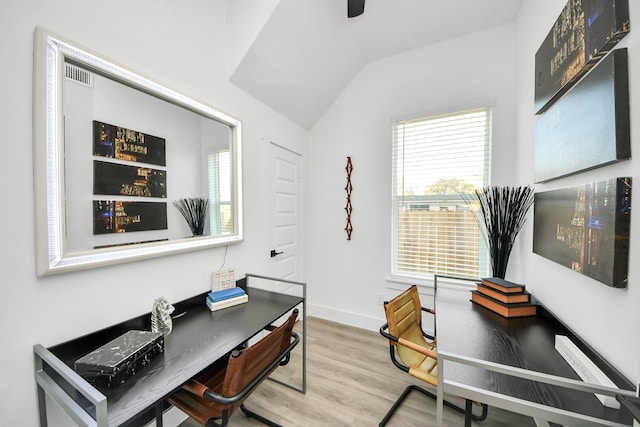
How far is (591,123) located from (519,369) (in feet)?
3.50

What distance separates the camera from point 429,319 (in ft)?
8.35

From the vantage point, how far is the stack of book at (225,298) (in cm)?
161

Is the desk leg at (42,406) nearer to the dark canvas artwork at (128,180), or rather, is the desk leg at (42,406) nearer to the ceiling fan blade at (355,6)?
the dark canvas artwork at (128,180)

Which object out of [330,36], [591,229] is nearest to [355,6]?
[330,36]

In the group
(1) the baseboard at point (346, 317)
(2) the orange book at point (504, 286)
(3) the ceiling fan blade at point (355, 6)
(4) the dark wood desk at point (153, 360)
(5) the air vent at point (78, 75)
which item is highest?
(3) the ceiling fan blade at point (355, 6)

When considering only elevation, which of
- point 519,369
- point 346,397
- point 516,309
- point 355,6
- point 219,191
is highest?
point 355,6

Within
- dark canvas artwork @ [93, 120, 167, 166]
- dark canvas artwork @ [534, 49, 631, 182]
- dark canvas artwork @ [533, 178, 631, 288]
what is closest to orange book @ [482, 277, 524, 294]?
dark canvas artwork @ [533, 178, 631, 288]

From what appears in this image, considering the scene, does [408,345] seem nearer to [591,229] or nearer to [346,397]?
[346,397]

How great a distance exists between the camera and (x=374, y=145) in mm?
2812

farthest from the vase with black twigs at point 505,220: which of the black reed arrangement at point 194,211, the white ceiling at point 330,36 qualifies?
the black reed arrangement at point 194,211

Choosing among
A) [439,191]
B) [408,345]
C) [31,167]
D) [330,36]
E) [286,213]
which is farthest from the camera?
[286,213]

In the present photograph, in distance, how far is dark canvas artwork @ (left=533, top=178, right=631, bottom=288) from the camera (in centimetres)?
84

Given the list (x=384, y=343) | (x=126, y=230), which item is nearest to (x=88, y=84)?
(x=126, y=230)

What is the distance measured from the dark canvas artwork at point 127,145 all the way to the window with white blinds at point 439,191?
2.29 metres
